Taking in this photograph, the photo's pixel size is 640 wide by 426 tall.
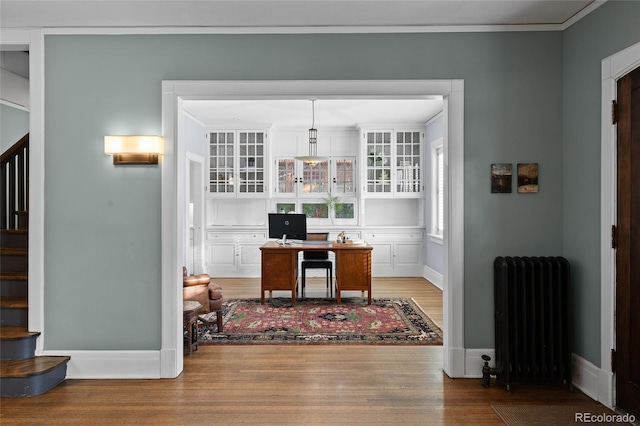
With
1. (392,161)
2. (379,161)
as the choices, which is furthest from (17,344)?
(392,161)

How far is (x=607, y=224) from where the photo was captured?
285 cm

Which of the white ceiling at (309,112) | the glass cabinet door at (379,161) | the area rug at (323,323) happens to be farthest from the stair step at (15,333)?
the glass cabinet door at (379,161)

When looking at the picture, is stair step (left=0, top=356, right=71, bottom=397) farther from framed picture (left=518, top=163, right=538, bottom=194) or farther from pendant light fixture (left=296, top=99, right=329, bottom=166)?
pendant light fixture (left=296, top=99, right=329, bottom=166)

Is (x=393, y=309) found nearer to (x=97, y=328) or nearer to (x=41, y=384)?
(x=97, y=328)

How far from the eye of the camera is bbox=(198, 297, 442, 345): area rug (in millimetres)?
4254

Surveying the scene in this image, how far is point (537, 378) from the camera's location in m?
3.15

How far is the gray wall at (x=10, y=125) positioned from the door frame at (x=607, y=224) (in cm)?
607

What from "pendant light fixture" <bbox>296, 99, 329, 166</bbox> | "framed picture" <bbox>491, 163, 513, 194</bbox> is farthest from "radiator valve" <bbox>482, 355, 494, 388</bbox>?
"pendant light fixture" <bbox>296, 99, 329, 166</bbox>

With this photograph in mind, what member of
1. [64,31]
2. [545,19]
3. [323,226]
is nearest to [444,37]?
[545,19]

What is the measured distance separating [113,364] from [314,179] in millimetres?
5153

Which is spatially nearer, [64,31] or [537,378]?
[537,378]

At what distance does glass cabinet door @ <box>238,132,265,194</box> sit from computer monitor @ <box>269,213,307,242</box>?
173cm

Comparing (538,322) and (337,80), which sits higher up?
(337,80)

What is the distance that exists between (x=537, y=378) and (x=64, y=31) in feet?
14.9
